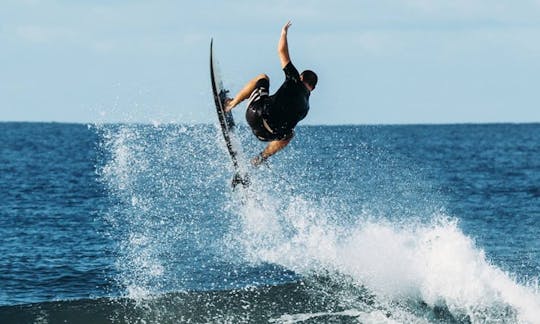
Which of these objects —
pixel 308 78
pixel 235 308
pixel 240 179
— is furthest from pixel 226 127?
pixel 235 308

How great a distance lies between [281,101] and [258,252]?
9.72 meters

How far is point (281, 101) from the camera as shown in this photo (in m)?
14.5

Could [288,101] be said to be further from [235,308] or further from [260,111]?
[235,308]

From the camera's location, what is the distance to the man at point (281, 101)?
14484mm

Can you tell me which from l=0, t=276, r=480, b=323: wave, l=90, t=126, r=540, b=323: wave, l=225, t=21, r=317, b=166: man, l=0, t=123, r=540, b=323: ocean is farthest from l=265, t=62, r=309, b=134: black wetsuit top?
l=0, t=276, r=480, b=323: wave

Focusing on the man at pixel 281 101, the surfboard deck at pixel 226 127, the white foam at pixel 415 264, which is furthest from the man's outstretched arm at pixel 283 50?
the white foam at pixel 415 264

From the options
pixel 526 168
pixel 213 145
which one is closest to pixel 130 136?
pixel 213 145

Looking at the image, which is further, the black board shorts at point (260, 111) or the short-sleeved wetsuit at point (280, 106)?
the black board shorts at point (260, 111)

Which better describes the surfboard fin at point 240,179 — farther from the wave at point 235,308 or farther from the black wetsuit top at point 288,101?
the wave at point 235,308

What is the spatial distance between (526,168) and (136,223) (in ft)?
116

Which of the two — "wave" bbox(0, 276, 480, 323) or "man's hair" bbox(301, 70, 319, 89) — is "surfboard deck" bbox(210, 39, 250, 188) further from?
"wave" bbox(0, 276, 480, 323)

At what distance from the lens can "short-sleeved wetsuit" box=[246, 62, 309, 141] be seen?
14500mm

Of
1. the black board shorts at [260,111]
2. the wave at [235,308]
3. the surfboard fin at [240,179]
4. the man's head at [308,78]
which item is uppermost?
the man's head at [308,78]

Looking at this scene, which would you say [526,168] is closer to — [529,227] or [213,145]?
[529,227]
